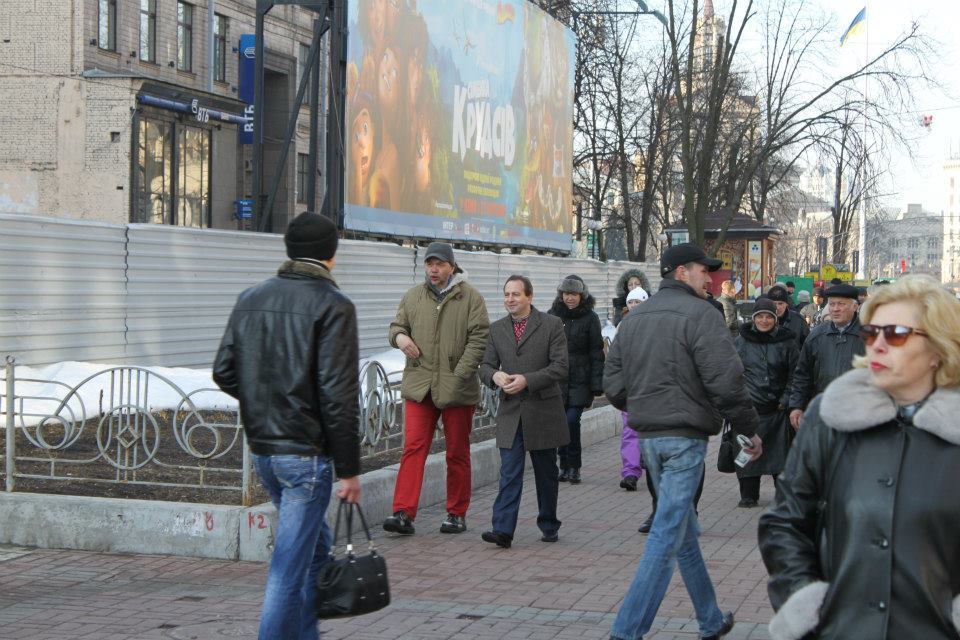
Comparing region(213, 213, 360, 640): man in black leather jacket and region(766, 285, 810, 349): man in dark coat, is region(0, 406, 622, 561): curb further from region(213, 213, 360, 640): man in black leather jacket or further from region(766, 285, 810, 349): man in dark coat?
region(766, 285, 810, 349): man in dark coat

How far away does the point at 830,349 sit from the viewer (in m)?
9.57

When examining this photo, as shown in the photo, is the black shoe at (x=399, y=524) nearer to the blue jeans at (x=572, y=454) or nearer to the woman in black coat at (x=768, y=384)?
the woman in black coat at (x=768, y=384)

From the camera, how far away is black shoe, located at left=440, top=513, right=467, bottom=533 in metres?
9.23

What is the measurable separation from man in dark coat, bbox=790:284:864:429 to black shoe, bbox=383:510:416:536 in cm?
288

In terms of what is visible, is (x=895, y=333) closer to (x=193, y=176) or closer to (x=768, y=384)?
(x=768, y=384)

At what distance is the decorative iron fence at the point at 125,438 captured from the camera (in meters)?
8.65

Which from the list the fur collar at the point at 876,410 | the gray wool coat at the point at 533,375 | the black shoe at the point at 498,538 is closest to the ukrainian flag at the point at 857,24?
the gray wool coat at the point at 533,375

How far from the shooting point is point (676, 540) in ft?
19.7

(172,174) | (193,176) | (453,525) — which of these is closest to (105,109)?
(172,174)

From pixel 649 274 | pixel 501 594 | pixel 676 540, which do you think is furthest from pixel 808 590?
pixel 649 274

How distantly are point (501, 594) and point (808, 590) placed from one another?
14.3 feet

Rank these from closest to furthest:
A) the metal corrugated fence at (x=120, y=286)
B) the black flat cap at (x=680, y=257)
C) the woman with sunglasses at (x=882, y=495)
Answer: the woman with sunglasses at (x=882, y=495) → the black flat cap at (x=680, y=257) → the metal corrugated fence at (x=120, y=286)

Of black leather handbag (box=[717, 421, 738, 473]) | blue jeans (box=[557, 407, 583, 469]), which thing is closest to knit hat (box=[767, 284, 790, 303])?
blue jeans (box=[557, 407, 583, 469])

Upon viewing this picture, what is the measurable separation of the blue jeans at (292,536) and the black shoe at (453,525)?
4199 millimetres
